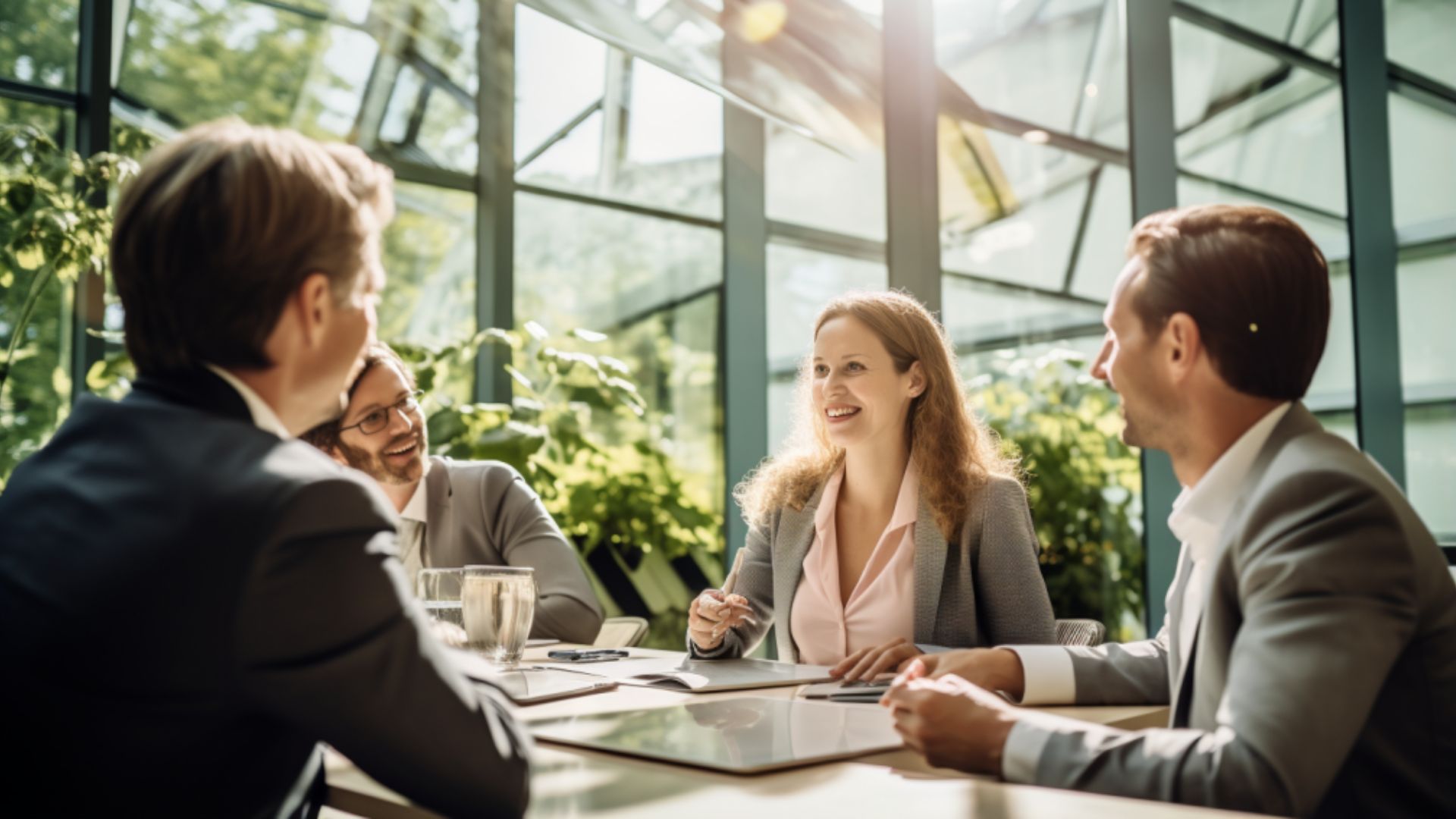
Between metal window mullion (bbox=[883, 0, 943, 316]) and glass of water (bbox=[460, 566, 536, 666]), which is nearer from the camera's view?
glass of water (bbox=[460, 566, 536, 666])

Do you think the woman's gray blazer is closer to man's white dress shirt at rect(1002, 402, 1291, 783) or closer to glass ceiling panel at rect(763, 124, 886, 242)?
man's white dress shirt at rect(1002, 402, 1291, 783)

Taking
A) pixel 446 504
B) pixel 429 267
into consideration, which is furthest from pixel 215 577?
pixel 429 267

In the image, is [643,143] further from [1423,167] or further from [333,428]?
[1423,167]

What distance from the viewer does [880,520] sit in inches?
107

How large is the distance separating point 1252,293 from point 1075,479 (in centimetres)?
300

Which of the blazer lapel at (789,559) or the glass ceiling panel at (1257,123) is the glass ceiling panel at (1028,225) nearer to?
the glass ceiling panel at (1257,123)

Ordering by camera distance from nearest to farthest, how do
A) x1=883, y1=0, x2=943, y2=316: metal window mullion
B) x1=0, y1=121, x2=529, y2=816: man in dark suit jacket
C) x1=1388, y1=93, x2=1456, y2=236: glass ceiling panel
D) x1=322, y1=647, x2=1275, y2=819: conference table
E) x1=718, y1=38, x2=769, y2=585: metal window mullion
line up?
x1=0, y1=121, x2=529, y2=816: man in dark suit jacket < x1=322, y1=647, x2=1275, y2=819: conference table < x1=1388, y1=93, x2=1456, y2=236: glass ceiling panel < x1=883, y1=0, x2=943, y2=316: metal window mullion < x1=718, y1=38, x2=769, y2=585: metal window mullion

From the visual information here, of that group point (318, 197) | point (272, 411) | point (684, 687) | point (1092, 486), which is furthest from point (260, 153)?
point (1092, 486)

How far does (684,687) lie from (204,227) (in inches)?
41.9

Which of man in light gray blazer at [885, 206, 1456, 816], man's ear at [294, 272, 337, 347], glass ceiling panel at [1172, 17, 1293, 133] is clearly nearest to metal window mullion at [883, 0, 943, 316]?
glass ceiling panel at [1172, 17, 1293, 133]

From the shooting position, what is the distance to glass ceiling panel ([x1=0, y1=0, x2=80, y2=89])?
4.14 metres

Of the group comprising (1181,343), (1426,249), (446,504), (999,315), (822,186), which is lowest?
(446,504)

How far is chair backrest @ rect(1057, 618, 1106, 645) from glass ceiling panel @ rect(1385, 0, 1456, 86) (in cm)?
241

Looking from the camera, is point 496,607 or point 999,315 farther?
point 999,315
